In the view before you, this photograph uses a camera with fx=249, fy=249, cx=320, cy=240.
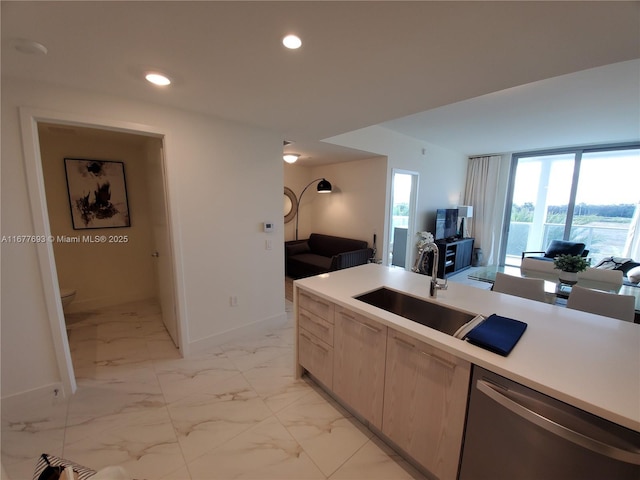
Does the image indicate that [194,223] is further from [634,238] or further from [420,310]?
[634,238]

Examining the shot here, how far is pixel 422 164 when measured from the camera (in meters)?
5.11

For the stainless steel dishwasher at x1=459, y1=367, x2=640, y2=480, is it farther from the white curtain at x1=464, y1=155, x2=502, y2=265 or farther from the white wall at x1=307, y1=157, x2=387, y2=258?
the white curtain at x1=464, y1=155, x2=502, y2=265

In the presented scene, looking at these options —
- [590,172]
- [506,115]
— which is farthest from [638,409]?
[590,172]

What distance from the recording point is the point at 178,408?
1.88 m

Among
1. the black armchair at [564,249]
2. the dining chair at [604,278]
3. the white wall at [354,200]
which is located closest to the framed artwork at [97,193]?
the white wall at [354,200]

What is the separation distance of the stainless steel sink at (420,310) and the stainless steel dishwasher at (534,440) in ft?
1.76

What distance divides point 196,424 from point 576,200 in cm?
721

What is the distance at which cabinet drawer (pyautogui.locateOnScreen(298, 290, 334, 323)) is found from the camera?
1.80 m

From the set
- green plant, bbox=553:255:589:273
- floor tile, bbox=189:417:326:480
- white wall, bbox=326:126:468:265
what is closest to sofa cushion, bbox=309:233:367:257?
white wall, bbox=326:126:468:265

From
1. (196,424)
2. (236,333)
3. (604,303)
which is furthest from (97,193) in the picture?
(604,303)

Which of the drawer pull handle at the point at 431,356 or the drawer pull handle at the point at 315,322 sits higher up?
the drawer pull handle at the point at 431,356

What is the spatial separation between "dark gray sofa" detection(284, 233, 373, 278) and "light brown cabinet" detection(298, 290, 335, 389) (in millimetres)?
2075

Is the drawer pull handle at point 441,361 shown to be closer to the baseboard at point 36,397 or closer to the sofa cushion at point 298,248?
the baseboard at point 36,397

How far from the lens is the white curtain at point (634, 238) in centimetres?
450
